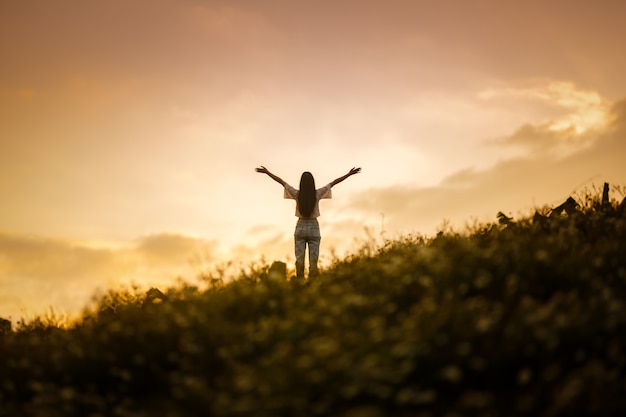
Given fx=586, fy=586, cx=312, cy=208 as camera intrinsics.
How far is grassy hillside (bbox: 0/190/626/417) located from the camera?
559 cm

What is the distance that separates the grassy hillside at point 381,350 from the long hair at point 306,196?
18.1 feet

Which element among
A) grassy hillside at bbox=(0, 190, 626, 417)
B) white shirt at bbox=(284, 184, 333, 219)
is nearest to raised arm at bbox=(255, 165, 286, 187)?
white shirt at bbox=(284, 184, 333, 219)

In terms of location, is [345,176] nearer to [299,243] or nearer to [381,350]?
[299,243]

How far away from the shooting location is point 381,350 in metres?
5.98

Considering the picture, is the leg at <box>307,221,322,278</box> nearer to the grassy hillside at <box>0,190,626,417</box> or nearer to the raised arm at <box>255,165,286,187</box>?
the raised arm at <box>255,165,286,187</box>

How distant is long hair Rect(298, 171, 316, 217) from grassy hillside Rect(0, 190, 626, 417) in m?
5.51

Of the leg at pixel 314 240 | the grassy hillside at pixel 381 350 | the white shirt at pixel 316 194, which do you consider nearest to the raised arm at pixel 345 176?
the white shirt at pixel 316 194

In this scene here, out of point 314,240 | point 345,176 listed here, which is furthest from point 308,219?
point 345,176

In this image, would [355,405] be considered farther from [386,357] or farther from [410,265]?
[410,265]

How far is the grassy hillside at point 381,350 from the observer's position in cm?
559

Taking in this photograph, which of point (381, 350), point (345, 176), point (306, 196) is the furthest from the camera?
point (345, 176)

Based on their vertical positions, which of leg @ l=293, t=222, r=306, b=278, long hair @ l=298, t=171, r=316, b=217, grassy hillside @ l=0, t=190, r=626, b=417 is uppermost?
long hair @ l=298, t=171, r=316, b=217

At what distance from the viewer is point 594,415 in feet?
18.1

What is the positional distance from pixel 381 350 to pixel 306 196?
344 inches
